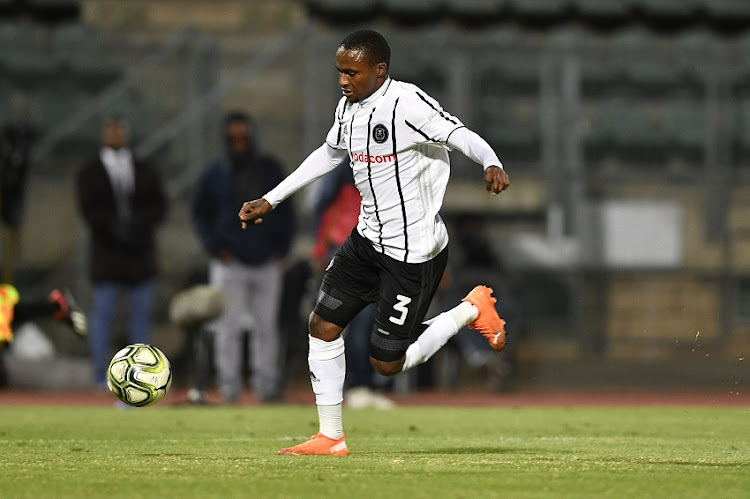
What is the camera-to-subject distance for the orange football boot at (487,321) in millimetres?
7320

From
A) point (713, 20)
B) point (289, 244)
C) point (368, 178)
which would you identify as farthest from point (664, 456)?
point (713, 20)

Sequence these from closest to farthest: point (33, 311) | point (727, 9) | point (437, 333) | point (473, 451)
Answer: point (473, 451) → point (437, 333) → point (33, 311) → point (727, 9)

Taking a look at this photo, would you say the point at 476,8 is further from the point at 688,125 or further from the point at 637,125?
the point at 688,125

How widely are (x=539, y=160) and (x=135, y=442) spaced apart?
8.37 metres

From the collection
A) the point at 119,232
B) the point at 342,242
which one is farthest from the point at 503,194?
the point at 119,232

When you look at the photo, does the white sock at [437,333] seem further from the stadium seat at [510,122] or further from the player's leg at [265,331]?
the stadium seat at [510,122]

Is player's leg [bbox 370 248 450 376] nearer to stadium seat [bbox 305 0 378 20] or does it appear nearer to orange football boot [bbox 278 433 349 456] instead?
orange football boot [bbox 278 433 349 456]

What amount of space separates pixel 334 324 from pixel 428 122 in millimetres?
1094

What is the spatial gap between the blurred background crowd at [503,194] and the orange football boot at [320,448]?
682 cm

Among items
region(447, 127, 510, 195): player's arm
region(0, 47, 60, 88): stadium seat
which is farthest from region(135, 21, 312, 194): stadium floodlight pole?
region(447, 127, 510, 195): player's arm

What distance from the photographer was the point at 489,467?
6.13 metres

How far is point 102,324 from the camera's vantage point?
12.7m

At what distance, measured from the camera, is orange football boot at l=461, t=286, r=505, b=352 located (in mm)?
7320

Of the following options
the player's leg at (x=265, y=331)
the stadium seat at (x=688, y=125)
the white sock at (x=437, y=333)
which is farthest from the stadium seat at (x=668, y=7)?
the white sock at (x=437, y=333)
